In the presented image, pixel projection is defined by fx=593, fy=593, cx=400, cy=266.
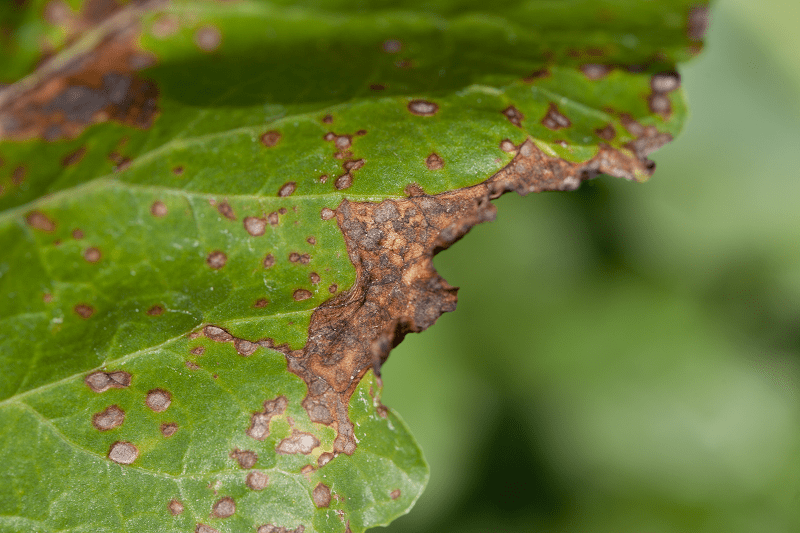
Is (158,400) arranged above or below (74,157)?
below

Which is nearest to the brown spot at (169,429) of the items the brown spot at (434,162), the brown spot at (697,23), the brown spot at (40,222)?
the brown spot at (40,222)

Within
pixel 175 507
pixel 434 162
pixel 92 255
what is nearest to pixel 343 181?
pixel 434 162

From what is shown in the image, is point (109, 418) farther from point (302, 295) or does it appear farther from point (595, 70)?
point (595, 70)

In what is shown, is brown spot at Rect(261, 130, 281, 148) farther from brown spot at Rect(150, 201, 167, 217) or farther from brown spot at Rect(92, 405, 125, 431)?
brown spot at Rect(92, 405, 125, 431)

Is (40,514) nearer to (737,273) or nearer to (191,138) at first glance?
(191,138)

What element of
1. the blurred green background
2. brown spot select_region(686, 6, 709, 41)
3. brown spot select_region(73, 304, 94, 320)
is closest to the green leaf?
brown spot select_region(73, 304, 94, 320)

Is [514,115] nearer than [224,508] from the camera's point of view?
No
